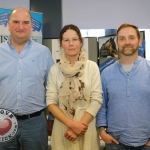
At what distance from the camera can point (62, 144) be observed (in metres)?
1.76

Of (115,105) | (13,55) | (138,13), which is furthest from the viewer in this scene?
(138,13)

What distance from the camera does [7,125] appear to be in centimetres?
175

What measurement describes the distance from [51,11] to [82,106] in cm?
357

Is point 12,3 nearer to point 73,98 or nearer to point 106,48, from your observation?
point 106,48

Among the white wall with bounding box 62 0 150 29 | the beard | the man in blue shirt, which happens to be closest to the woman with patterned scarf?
the man in blue shirt

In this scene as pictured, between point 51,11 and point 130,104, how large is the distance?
374 cm

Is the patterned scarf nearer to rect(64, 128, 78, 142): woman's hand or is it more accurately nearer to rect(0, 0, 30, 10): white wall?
rect(64, 128, 78, 142): woman's hand

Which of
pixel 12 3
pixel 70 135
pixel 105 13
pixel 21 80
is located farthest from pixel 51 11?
pixel 70 135

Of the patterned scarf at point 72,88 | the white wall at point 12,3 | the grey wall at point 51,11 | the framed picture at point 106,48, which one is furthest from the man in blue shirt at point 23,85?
the white wall at point 12,3

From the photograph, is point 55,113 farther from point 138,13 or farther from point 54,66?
point 138,13

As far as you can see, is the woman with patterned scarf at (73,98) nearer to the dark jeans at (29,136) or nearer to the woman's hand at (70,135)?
the woman's hand at (70,135)

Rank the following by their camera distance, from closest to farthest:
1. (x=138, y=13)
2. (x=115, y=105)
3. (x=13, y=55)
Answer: (x=115, y=105) → (x=13, y=55) → (x=138, y=13)

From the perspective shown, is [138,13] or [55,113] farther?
[138,13]

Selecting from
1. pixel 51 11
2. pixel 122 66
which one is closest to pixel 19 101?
pixel 122 66
